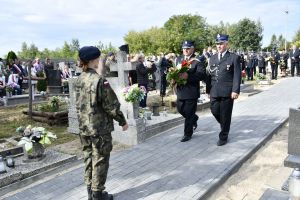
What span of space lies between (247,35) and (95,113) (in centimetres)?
5436

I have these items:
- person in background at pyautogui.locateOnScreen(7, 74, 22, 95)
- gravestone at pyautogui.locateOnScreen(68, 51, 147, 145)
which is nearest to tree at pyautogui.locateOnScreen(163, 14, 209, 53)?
person in background at pyautogui.locateOnScreen(7, 74, 22, 95)

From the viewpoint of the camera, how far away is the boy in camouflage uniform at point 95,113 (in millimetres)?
4109

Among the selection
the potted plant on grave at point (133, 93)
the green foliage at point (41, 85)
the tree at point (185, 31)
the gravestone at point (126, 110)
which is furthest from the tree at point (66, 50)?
the potted plant on grave at point (133, 93)

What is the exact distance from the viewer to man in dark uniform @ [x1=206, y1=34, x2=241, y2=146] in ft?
21.5

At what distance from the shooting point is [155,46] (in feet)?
206

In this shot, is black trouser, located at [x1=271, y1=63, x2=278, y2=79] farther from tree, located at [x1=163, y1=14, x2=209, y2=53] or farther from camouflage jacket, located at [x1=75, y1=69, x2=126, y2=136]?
tree, located at [x1=163, y1=14, x2=209, y2=53]

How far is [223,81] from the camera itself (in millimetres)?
6664

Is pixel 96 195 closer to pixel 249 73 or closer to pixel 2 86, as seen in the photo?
pixel 2 86

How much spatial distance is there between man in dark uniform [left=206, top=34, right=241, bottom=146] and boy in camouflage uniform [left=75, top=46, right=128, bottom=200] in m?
3.01

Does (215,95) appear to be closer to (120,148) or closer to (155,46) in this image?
(120,148)

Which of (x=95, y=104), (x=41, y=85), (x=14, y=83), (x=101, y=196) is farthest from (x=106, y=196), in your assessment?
(x=41, y=85)

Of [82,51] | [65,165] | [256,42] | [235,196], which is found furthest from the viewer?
[256,42]

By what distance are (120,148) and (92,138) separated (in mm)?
2999

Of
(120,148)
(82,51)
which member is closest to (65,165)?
(120,148)
